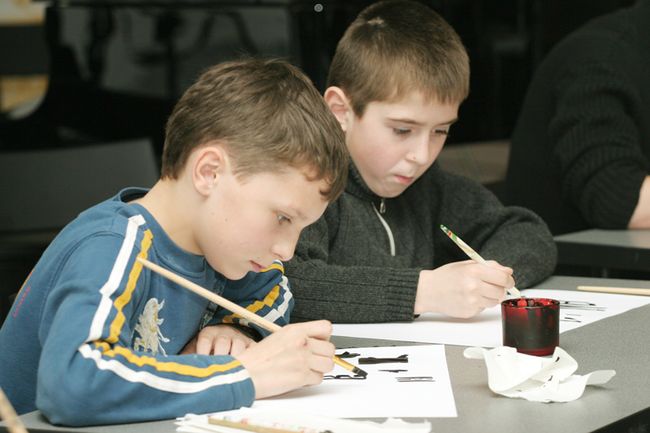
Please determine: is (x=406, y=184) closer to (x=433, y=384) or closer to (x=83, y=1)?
(x=433, y=384)

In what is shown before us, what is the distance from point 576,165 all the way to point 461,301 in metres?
1.05

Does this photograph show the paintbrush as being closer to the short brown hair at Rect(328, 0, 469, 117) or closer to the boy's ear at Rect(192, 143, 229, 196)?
the boy's ear at Rect(192, 143, 229, 196)

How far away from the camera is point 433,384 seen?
1.45 m

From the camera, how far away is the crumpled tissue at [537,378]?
1364mm

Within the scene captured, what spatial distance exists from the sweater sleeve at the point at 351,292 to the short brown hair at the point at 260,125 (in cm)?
33

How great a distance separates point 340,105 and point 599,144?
83 centimetres

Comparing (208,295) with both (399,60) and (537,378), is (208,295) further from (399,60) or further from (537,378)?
(399,60)

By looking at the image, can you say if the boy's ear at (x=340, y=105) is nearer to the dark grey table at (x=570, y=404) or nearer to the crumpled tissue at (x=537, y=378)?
the dark grey table at (x=570, y=404)

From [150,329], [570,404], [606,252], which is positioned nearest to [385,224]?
[606,252]

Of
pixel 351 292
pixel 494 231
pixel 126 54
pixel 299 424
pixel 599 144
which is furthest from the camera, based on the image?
pixel 126 54

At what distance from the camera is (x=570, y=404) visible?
53.3 inches

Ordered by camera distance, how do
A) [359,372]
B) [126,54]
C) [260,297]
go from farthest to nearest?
[126,54] → [260,297] → [359,372]

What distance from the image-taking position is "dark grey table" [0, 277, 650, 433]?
1269mm

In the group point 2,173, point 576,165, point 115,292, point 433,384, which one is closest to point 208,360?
point 115,292
